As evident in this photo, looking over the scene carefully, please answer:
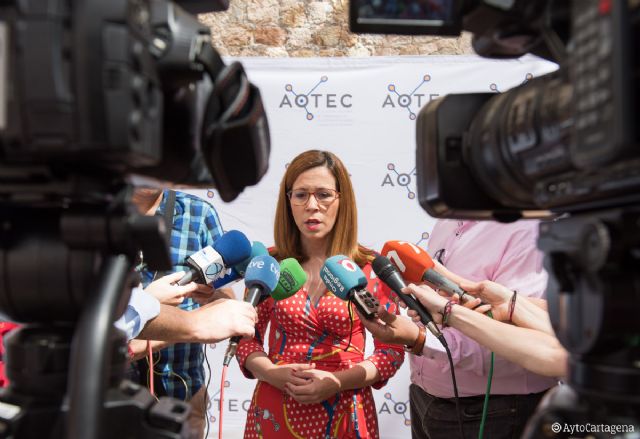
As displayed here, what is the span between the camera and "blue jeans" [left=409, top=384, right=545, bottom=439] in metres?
1.59

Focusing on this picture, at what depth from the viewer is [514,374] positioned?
1.61m

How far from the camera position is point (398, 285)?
1.52 meters

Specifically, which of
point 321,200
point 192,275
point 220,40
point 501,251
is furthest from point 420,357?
point 220,40

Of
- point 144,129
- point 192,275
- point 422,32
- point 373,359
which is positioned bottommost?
point 373,359

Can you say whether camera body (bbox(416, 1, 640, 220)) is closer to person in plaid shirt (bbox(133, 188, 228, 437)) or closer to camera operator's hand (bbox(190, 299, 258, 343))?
camera operator's hand (bbox(190, 299, 258, 343))

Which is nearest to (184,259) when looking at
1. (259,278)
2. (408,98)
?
(259,278)

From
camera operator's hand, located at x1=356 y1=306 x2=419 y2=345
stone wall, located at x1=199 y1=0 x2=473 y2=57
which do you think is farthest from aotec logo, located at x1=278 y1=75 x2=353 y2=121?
camera operator's hand, located at x1=356 y1=306 x2=419 y2=345

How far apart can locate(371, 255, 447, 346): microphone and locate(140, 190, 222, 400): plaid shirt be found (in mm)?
546

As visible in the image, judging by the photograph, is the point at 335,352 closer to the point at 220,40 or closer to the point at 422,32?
the point at 422,32

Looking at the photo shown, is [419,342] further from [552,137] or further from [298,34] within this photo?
[298,34]

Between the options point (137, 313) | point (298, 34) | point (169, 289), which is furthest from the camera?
point (298, 34)

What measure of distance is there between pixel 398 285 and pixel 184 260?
1.97ft

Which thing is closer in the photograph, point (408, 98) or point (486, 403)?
point (486, 403)

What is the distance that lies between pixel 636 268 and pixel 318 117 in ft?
6.94
